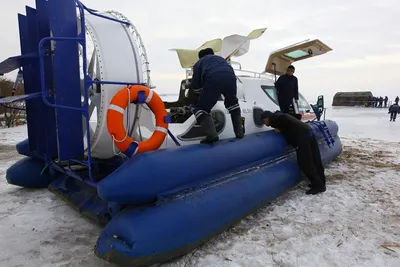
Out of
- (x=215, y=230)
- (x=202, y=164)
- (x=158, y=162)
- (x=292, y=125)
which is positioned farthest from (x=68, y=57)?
(x=292, y=125)

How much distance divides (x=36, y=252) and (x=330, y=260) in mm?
2551

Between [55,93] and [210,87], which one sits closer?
[55,93]

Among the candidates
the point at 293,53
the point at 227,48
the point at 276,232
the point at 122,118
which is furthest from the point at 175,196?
the point at 293,53

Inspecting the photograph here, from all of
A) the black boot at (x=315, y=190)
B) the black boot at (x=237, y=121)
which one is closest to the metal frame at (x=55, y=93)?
the black boot at (x=237, y=121)

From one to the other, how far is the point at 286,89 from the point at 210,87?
2.32 meters

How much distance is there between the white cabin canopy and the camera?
4.88m

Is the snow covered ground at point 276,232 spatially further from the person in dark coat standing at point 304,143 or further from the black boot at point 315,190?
the person in dark coat standing at point 304,143

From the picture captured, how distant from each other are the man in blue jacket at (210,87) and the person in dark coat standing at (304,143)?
3.85 feet

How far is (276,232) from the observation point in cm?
318

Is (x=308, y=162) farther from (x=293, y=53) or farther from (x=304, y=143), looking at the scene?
(x=293, y=53)

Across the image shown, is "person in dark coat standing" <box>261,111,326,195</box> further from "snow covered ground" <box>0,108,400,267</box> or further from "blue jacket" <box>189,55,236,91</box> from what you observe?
"blue jacket" <box>189,55,236,91</box>

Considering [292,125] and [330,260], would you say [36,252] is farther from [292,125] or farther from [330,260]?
[292,125]

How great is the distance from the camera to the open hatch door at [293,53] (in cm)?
575

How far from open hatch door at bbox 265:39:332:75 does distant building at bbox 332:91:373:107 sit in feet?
83.9
